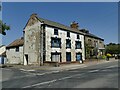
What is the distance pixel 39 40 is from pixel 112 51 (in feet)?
159

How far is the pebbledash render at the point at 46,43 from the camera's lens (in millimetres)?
36750

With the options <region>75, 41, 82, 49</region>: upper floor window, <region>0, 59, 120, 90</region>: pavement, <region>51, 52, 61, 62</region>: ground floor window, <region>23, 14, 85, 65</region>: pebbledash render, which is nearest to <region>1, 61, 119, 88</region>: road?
<region>0, 59, 120, 90</region>: pavement

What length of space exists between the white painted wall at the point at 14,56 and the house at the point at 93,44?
1674cm

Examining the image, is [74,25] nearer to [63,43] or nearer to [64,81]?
[63,43]

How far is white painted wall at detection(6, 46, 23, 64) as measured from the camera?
139ft

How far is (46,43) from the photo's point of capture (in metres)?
36.7

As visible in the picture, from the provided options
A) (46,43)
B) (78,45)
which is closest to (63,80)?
(46,43)

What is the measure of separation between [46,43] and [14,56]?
444 inches

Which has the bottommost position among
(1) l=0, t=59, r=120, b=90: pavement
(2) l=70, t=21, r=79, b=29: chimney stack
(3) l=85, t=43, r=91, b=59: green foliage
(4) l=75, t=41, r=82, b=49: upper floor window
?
(1) l=0, t=59, r=120, b=90: pavement

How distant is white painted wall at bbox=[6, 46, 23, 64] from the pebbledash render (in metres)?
1.96

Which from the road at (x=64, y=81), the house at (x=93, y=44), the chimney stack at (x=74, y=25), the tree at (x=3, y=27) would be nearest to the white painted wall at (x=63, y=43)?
the house at (x=93, y=44)

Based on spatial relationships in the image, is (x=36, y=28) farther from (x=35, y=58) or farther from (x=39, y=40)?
(x=35, y=58)

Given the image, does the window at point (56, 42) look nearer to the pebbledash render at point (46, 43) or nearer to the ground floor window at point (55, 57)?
the pebbledash render at point (46, 43)

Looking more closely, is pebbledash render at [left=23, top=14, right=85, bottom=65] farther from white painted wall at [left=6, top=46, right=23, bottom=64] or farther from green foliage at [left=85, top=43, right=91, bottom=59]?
green foliage at [left=85, top=43, right=91, bottom=59]
